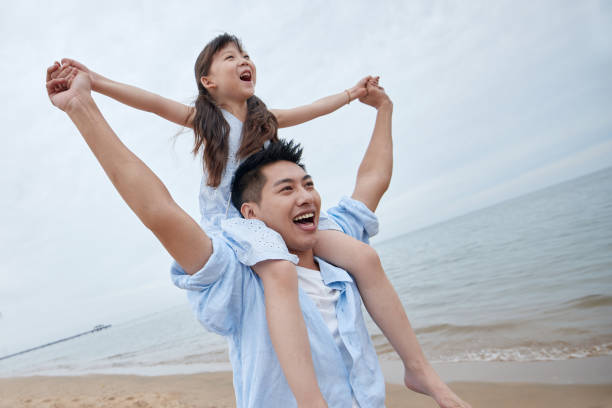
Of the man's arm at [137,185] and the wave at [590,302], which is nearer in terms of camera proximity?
the man's arm at [137,185]

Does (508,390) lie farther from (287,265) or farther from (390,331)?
(287,265)

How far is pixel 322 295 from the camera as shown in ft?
5.35

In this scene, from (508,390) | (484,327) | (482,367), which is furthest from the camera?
(484,327)

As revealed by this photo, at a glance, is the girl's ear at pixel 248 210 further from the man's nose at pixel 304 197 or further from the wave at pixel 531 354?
the wave at pixel 531 354

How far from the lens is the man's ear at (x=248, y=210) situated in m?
1.74

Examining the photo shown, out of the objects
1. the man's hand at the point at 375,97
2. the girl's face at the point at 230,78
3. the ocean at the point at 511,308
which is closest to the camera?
the girl's face at the point at 230,78

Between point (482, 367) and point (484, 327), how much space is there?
1385mm

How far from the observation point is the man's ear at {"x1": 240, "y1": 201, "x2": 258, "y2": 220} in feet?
5.72

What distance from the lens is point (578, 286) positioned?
19.4ft

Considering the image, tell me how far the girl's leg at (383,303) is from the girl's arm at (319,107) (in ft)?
3.75

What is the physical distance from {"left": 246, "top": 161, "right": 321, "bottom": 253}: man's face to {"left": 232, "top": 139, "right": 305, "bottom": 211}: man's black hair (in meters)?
0.04

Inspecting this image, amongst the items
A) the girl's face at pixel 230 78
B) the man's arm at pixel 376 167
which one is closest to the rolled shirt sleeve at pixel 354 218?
the man's arm at pixel 376 167

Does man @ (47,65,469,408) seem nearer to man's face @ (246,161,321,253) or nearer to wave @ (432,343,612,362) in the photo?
man's face @ (246,161,321,253)

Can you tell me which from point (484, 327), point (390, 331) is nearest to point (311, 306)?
point (390, 331)
